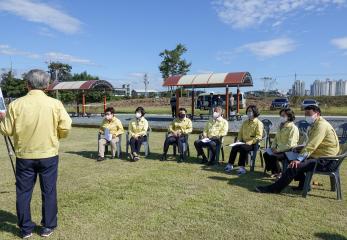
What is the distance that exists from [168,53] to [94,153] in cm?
4904

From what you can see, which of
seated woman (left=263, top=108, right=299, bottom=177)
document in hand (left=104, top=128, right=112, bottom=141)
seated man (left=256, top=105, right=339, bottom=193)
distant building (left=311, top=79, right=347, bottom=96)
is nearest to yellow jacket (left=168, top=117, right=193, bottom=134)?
document in hand (left=104, top=128, right=112, bottom=141)

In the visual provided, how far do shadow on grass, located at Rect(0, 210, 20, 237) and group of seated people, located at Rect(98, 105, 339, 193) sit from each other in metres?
3.61

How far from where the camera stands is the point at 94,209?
5.00m

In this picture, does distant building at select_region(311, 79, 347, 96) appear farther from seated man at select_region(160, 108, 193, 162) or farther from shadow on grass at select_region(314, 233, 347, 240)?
shadow on grass at select_region(314, 233, 347, 240)

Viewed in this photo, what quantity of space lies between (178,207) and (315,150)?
240 cm

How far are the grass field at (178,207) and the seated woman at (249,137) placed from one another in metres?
0.35

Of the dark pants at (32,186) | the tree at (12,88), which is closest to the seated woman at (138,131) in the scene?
the dark pants at (32,186)

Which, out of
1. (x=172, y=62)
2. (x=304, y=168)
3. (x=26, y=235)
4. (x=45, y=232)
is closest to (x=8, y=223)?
(x=26, y=235)

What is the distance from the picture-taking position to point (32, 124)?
12.8 feet

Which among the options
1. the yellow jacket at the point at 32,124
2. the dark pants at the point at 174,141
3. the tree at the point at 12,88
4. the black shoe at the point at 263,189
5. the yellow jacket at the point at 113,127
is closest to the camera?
the yellow jacket at the point at 32,124

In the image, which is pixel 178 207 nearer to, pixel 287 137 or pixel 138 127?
pixel 287 137

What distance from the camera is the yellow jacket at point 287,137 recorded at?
22.4 feet

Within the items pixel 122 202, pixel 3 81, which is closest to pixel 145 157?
pixel 122 202

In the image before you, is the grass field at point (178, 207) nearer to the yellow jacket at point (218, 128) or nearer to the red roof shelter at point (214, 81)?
the yellow jacket at point (218, 128)
